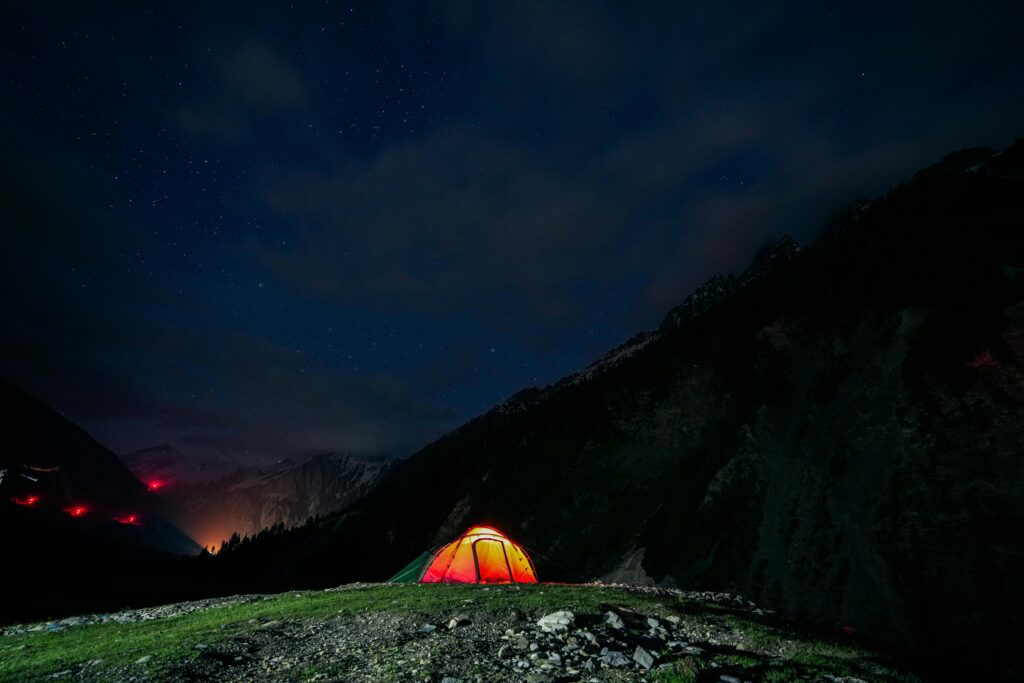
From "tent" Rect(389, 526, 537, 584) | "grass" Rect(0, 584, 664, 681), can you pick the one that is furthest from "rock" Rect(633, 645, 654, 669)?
"tent" Rect(389, 526, 537, 584)

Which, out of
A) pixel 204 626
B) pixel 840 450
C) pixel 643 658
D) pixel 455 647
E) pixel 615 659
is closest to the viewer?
pixel 643 658

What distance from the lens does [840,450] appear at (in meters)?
48.9

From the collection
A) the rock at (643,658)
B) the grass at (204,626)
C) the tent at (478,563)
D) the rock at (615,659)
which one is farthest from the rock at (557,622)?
the tent at (478,563)

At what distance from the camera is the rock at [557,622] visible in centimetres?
1234

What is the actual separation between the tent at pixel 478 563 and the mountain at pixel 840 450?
2084 centimetres

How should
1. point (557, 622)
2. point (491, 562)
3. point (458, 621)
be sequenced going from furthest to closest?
point (491, 562)
point (458, 621)
point (557, 622)

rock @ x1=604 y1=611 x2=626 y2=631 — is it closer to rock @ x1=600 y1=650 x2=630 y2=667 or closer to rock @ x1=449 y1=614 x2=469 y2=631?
rock @ x1=600 y1=650 x2=630 y2=667

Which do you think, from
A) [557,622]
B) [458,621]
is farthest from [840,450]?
[458,621]

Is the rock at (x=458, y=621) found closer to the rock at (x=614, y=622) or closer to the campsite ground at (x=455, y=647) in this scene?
the campsite ground at (x=455, y=647)

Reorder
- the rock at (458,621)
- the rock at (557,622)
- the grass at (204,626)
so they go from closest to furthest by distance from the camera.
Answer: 1. the grass at (204,626)
2. the rock at (557,622)
3. the rock at (458,621)

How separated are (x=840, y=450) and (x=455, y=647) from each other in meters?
55.0

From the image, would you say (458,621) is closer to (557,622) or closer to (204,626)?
(557,622)

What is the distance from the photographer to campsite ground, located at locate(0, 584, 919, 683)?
356 inches

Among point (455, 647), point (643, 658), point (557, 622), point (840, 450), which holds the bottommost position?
point (643, 658)
